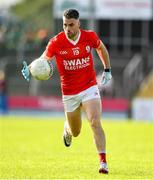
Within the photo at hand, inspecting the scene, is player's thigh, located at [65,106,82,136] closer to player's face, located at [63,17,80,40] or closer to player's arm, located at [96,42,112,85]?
player's arm, located at [96,42,112,85]

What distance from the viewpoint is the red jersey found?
1230 centimetres

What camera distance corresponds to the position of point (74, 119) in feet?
42.8

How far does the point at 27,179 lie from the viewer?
11.0 m

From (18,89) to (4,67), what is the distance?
8.88 feet

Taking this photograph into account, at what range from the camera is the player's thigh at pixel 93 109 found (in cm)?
1205

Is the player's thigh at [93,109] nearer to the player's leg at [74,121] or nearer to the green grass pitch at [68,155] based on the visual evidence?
the player's leg at [74,121]

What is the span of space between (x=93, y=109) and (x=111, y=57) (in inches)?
1224

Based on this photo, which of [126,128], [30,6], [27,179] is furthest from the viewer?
[30,6]

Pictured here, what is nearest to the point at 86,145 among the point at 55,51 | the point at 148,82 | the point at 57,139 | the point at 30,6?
the point at 57,139

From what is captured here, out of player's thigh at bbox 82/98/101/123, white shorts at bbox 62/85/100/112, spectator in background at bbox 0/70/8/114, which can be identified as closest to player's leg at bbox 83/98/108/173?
player's thigh at bbox 82/98/101/123

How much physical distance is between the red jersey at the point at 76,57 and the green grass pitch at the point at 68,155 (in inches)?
53.7

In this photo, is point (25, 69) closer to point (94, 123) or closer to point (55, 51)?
point (55, 51)

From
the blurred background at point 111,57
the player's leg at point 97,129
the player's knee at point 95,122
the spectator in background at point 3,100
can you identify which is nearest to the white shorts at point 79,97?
the player's leg at point 97,129

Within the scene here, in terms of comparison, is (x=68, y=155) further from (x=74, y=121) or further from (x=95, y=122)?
(x=95, y=122)
